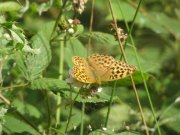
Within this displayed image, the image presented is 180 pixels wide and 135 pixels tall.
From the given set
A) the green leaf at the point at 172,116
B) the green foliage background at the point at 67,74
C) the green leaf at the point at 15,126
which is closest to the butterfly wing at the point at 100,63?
the green foliage background at the point at 67,74

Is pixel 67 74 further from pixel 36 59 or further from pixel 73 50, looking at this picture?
pixel 36 59

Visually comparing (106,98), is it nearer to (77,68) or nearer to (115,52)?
(77,68)

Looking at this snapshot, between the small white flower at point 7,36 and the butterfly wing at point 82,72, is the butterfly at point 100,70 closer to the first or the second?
the butterfly wing at point 82,72

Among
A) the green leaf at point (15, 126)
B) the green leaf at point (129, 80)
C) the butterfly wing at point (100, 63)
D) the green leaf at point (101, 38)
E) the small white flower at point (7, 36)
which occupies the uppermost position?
the small white flower at point (7, 36)

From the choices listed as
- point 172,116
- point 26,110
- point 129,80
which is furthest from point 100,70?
point 172,116

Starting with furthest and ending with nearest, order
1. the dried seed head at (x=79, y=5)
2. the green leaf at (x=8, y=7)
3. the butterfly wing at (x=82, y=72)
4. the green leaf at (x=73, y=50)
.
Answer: the green leaf at (x=73, y=50) → the green leaf at (x=8, y=7) → the dried seed head at (x=79, y=5) → the butterfly wing at (x=82, y=72)

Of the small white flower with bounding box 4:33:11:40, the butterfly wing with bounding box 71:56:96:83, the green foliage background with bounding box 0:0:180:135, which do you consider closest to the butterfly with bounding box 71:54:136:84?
the butterfly wing with bounding box 71:56:96:83

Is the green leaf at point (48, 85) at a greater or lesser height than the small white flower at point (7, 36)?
lesser

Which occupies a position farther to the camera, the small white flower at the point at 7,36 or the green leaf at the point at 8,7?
the green leaf at the point at 8,7

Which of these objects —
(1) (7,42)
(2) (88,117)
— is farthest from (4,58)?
(2) (88,117)

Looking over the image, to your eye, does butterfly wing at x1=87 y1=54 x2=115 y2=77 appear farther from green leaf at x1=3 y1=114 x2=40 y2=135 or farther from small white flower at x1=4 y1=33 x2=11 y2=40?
green leaf at x1=3 y1=114 x2=40 y2=135
